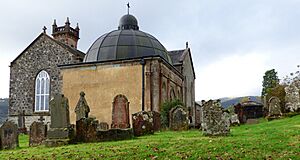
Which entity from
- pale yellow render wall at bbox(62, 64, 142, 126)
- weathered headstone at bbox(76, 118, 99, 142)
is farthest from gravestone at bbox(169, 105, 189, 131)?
weathered headstone at bbox(76, 118, 99, 142)

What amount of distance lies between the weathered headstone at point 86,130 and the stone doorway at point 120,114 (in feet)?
22.2

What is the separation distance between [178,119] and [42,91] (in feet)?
77.4

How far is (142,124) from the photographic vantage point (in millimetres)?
17547

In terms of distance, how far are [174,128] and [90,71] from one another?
10.5 meters

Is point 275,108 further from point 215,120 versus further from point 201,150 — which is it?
point 201,150

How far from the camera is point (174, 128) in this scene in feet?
68.4

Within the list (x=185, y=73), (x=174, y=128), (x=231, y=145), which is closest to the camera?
(x=231, y=145)

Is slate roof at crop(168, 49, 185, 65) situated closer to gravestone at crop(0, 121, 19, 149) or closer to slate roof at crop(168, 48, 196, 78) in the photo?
slate roof at crop(168, 48, 196, 78)

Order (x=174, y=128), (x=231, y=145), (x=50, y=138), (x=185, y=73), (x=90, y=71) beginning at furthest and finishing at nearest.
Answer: (x=185, y=73), (x=90, y=71), (x=174, y=128), (x=50, y=138), (x=231, y=145)

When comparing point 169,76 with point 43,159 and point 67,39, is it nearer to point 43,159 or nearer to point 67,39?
point 43,159

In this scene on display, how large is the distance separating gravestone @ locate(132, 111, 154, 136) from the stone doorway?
4007 mm

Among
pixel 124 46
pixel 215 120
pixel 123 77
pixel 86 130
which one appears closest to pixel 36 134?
pixel 86 130

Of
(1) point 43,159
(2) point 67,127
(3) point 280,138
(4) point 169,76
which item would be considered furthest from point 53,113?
(4) point 169,76

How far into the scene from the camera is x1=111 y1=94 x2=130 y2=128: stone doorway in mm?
22000
